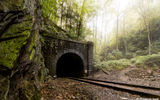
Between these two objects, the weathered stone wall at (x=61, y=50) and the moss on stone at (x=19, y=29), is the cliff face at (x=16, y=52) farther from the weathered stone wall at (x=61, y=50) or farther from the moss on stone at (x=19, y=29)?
the weathered stone wall at (x=61, y=50)

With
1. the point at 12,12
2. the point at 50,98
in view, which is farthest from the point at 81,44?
the point at 12,12

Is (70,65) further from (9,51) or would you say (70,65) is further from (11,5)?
(11,5)

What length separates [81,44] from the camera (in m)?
9.10

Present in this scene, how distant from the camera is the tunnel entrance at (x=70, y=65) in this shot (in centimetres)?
927

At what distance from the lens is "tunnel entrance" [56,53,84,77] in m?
9.27

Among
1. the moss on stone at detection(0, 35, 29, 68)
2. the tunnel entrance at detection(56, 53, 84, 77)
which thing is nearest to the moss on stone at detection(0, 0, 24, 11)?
the moss on stone at detection(0, 35, 29, 68)

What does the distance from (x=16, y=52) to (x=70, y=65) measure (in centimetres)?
951

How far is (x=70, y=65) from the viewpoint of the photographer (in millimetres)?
11117

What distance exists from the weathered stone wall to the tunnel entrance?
25.0 inches

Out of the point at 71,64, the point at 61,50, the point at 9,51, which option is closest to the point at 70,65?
the point at 71,64

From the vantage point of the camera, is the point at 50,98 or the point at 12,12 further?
the point at 50,98

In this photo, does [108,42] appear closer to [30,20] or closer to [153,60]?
[153,60]

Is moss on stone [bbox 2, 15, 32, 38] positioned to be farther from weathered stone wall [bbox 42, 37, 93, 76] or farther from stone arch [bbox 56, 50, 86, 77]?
stone arch [bbox 56, 50, 86, 77]

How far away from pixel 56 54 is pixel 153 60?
381 inches
